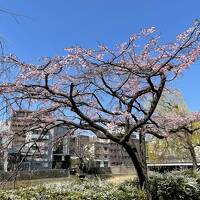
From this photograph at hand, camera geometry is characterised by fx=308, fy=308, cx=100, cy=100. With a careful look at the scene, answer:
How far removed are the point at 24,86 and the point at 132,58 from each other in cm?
289

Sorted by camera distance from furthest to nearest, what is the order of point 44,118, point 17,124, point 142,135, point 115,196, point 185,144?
1. point 185,144
2. point 142,135
3. point 44,118
4. point 17,124
5. point 115,196

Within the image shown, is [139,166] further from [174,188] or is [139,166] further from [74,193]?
[74,193]

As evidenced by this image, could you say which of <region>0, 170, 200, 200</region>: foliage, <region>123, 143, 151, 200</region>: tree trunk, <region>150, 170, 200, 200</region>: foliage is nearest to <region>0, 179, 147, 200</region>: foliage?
<region>0, 170, 200, 200</region>: foliage

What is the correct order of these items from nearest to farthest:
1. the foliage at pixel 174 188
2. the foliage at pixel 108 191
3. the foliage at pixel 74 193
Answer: the foliage at pixel 74 193
the foliage at pixel 108 191
the foliage at pixel 174 188

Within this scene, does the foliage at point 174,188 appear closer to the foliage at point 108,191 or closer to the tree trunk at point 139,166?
the foliage at point 108,191

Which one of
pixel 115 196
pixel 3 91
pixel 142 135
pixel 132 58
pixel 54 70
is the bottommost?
pixel 115 196

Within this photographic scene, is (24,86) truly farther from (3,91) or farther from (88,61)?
(88,61)

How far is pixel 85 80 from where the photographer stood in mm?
8586

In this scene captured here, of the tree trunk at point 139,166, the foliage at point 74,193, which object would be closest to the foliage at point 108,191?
the foliage at point 74,193

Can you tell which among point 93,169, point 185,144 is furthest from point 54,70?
point 93,169

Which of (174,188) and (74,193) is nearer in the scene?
(74,193)

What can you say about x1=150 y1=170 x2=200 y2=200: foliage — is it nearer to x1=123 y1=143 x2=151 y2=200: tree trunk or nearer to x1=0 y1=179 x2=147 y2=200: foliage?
x1=123 y1=143 x2=151 y2=200: tree trunk

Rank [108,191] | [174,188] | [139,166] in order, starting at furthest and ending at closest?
[174,188]
[139,166]
[108,191]

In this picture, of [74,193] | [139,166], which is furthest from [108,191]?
[139,166]
